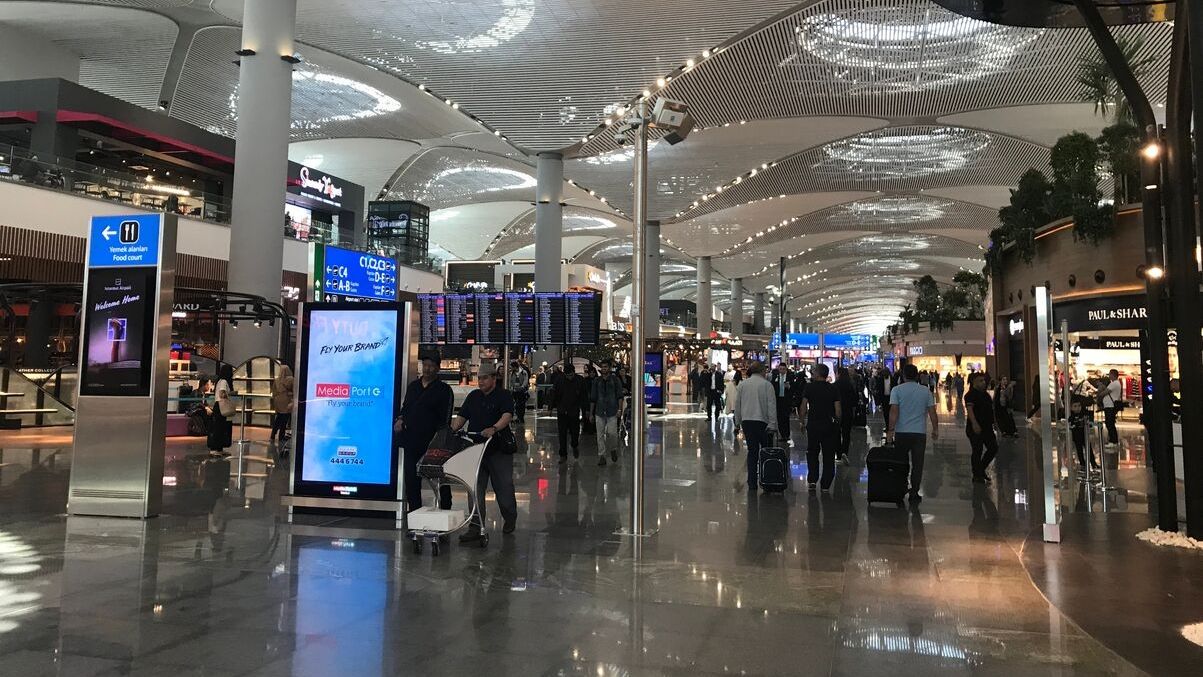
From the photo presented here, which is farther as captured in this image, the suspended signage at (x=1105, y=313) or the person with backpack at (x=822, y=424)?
the suspended signage at (x=1105, y=313)

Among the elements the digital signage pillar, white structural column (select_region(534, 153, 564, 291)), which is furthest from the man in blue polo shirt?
white structural column (select_region(534, 153, 564, 291))

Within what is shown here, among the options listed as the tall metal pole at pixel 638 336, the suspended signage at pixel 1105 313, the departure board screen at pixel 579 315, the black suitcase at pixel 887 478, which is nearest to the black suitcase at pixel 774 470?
the black suitcase at pixel 887 478

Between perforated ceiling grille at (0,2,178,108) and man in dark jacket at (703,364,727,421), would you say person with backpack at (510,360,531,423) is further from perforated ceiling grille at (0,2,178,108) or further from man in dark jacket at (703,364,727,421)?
perforated ceiling grille at (0,2,178,108)

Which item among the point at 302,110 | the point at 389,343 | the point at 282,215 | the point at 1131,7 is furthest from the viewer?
the point at 302,110

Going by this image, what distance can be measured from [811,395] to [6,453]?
39.8 ft

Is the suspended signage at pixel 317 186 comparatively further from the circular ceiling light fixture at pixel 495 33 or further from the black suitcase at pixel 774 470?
the black suitcase at pixel 774 470

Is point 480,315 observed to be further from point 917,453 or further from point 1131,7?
point 1131,7

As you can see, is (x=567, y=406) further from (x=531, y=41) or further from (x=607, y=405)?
(x=531, y=41)

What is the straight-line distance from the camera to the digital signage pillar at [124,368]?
25.0 ft

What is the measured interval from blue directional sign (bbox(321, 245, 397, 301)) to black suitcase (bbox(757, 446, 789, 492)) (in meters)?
8.79

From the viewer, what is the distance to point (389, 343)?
25.5ft

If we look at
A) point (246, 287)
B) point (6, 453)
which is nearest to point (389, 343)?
point (6, 453)

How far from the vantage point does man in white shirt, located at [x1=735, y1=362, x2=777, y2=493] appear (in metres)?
10.1

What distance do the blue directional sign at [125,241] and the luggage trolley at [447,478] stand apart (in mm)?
3492
